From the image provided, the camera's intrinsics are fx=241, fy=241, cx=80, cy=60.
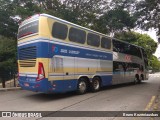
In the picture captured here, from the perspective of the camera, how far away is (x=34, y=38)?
10656 mm

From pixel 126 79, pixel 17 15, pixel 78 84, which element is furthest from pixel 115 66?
pixel 17 15

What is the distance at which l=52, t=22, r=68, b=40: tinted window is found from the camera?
1096cm

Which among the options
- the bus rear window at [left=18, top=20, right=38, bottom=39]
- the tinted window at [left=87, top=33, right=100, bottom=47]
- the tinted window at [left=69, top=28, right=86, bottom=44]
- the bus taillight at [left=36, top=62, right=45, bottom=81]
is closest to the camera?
the bus taillight at [left=36, top=62, right=45, bottom=81]

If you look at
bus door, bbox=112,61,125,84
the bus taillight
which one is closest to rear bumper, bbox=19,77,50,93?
the bus taillight

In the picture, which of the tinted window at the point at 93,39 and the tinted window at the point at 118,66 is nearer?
the tinted window at the point at 93,39

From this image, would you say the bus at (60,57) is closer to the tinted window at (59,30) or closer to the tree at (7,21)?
the tinted window at (59,30)

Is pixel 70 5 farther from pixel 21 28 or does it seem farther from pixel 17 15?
pixel 21 28

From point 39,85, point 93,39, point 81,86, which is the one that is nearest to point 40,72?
point 39,85

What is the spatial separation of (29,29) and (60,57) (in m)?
1.95

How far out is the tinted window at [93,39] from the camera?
1350 cm

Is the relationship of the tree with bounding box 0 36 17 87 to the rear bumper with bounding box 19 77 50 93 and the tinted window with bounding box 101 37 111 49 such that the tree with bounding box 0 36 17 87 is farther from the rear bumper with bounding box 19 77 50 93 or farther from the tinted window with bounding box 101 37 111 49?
the tinted window with bounding box 101 37 111 49

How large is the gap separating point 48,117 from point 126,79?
11.4 m

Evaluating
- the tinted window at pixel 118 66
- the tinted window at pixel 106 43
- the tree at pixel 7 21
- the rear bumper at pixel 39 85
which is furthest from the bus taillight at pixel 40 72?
the tree at pixel 7 21

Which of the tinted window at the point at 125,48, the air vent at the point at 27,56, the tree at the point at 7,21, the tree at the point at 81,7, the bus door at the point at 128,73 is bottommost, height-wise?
the bus door at the point at 128,73
